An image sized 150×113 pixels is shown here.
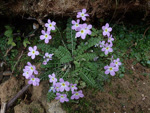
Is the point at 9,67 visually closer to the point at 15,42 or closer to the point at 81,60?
the point at 15,42

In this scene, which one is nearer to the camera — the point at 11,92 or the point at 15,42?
the point at 11,92

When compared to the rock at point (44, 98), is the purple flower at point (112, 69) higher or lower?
higher

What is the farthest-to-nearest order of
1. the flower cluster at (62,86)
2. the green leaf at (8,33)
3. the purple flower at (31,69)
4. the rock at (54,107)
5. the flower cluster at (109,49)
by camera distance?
the green leaf at (8,33), the rock at (54,107), the flower cluster at (109,49), the purple flower at (31,69), the flower cluster at (62,86)

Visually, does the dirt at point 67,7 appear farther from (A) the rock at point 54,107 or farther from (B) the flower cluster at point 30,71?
(A) the rock at point 54,107

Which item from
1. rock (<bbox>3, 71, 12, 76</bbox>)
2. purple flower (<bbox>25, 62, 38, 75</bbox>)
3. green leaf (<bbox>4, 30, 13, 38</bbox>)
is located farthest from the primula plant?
green leaf (<bbox>4, 30, 13, 38</bbox>)

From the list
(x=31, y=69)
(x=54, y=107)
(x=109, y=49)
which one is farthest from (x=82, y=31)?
(x=54, y=107)

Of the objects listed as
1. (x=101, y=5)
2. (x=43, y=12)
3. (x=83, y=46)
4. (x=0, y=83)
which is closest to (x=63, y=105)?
(x=83, y=46)

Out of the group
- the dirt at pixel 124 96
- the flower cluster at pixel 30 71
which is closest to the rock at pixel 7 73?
the flower cluster at pixel 30 71
